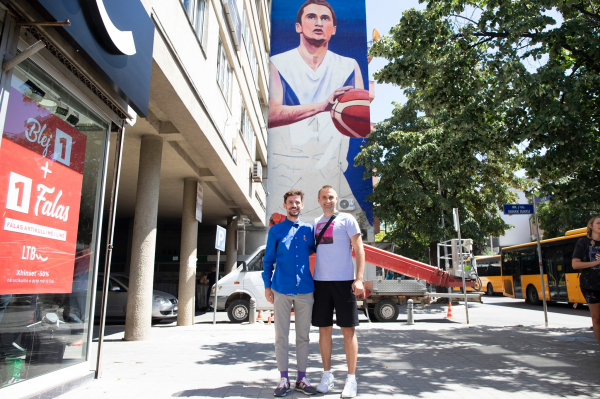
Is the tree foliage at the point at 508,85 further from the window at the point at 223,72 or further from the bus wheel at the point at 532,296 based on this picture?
the bus wheel at the point at 532,296

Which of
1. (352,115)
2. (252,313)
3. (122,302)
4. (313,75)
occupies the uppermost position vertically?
(313,75)

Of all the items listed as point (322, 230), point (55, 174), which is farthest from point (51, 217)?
point (322, 230)

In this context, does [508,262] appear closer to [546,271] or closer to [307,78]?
[546,271]

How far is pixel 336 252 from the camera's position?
4383mm

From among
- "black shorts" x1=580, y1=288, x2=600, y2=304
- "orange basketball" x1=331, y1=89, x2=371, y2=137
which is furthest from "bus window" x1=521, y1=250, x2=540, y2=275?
"black shorts" x1=580, y1=288, x2=600, y2=304

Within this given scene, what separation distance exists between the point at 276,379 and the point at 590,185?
24.7 feet

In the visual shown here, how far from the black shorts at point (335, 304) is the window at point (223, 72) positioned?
27.6 feet

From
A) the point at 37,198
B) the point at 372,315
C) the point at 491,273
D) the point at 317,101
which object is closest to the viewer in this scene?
the point at 37,198

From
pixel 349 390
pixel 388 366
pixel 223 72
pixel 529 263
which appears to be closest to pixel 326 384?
pixel 349 390

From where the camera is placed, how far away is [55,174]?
4.11 meters

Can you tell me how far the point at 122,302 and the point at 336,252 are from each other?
1042cm

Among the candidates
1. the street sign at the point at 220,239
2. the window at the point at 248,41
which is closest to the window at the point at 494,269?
the window at the point at 248,41

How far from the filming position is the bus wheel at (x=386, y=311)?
12797 millimetres

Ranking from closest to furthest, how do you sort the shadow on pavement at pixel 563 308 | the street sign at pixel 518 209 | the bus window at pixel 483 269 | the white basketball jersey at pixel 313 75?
the street sign at pixel 518 209
the shadow on pavement at pixel 563 308
the white basketball jersey at pixel 313 75
the bus window at pixel 483 269
